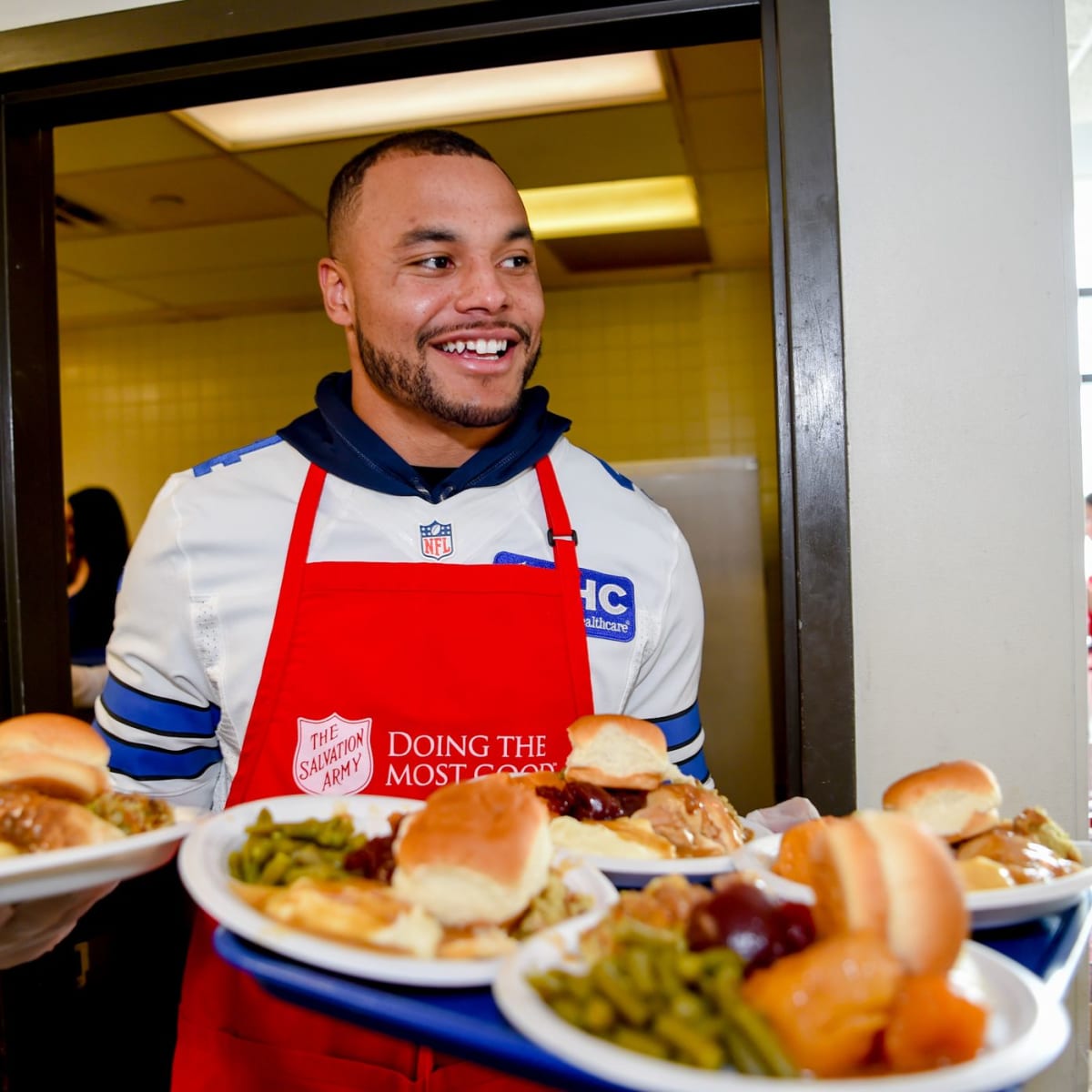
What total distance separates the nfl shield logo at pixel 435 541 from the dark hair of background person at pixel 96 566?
3.35 meters

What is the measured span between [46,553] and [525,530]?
114 cm

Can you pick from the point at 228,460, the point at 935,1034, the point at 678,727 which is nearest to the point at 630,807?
the point at 935,1034

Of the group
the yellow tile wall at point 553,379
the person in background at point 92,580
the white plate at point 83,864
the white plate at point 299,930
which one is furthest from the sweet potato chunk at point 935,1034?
the yellow tile wall at point 553,379

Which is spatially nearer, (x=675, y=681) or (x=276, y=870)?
(x=276, y=870)

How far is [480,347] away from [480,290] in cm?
11

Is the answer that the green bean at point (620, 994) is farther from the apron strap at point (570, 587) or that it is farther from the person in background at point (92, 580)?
the person in background at point (92, 580)

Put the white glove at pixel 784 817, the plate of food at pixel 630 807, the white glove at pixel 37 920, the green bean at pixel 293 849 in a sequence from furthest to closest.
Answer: the white glove at pixel 784 817 < the white glove at pixel 37 920 < the plate of food at pixel 630 807 < the green bean at pixel 293 849

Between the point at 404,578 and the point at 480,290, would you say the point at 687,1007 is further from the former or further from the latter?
the point at 480,290

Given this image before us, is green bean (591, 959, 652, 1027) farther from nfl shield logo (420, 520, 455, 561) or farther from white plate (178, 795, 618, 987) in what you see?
nfl shield logo (420, 520, 455, 561)

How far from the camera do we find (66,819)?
1.21 m

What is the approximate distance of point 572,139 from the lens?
4.46m

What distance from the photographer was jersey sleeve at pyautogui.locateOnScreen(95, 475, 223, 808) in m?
2.02

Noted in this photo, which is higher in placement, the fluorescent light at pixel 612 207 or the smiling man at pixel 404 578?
the fluorescent light at pixel 612 207

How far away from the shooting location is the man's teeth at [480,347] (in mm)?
2078
